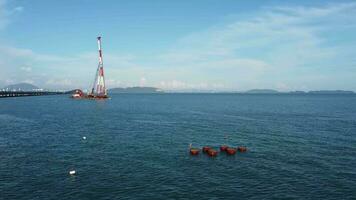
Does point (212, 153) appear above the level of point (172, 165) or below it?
above

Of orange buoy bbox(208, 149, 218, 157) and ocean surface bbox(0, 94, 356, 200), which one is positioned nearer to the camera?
ocean surface bbox(0, 94, 356, 200)

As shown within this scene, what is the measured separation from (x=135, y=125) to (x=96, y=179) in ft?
232

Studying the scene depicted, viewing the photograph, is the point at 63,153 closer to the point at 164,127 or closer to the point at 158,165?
the point at 158,165

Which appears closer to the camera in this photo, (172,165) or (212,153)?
(172,165)

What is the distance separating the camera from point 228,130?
385 feet

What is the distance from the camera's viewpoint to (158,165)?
6819 centimetres

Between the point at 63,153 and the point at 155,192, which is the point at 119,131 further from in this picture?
the point at 155,192

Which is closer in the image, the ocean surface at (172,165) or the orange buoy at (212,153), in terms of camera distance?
the ocean surface at (172,165)

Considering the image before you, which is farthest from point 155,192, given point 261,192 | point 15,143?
point 15,143

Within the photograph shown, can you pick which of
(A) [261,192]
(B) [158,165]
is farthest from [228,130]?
(A) [261,192]

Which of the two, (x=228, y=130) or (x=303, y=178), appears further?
(x=228, y=130)

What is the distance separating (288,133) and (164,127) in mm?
44248

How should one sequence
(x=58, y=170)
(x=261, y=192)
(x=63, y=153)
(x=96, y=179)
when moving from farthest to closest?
(x=63, y=153)
(x=58, y=170)
(x=96, y=179)
(x=261, y=192)

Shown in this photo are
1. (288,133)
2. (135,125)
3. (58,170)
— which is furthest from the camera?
(135,125)
